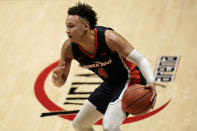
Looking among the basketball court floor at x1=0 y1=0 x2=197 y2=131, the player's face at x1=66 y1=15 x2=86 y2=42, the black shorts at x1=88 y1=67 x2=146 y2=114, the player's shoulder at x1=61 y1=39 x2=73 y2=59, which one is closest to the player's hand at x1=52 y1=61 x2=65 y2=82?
the player's shoulder at x1=61 y1=39 x2=73 y2=59

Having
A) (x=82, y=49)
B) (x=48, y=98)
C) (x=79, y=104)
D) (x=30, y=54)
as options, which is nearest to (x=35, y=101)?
(x=48, y=98)

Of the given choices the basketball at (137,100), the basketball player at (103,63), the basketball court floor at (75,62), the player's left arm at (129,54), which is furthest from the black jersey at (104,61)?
the basketball court floor at (75,62)

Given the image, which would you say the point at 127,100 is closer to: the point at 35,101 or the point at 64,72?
the point at 64,72

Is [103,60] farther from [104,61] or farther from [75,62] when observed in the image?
[75,62]

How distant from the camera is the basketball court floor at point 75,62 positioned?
7285 millimetres

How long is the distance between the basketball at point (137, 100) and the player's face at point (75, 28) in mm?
855

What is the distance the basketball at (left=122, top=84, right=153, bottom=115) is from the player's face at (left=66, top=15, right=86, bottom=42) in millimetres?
855

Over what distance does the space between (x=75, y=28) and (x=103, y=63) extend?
57 cm

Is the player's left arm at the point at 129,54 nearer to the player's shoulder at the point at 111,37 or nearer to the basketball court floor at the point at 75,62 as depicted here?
the player's shoulder at the point at 111,37

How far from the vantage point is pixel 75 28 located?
5.11 metres

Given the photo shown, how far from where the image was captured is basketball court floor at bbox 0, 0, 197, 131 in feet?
23.9

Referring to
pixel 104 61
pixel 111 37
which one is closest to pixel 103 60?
pixel 104 61

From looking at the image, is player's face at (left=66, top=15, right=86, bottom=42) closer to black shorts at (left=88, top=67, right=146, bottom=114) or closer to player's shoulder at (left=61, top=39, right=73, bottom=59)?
player's shoulder at (left=61, top=39, right=73, bottom=59)

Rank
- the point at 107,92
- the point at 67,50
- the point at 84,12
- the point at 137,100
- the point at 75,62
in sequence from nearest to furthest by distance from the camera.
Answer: the point at 137,100 → the point at 84,12 → the point at 67,50 → the point at 107,92 → the point at 75,62
